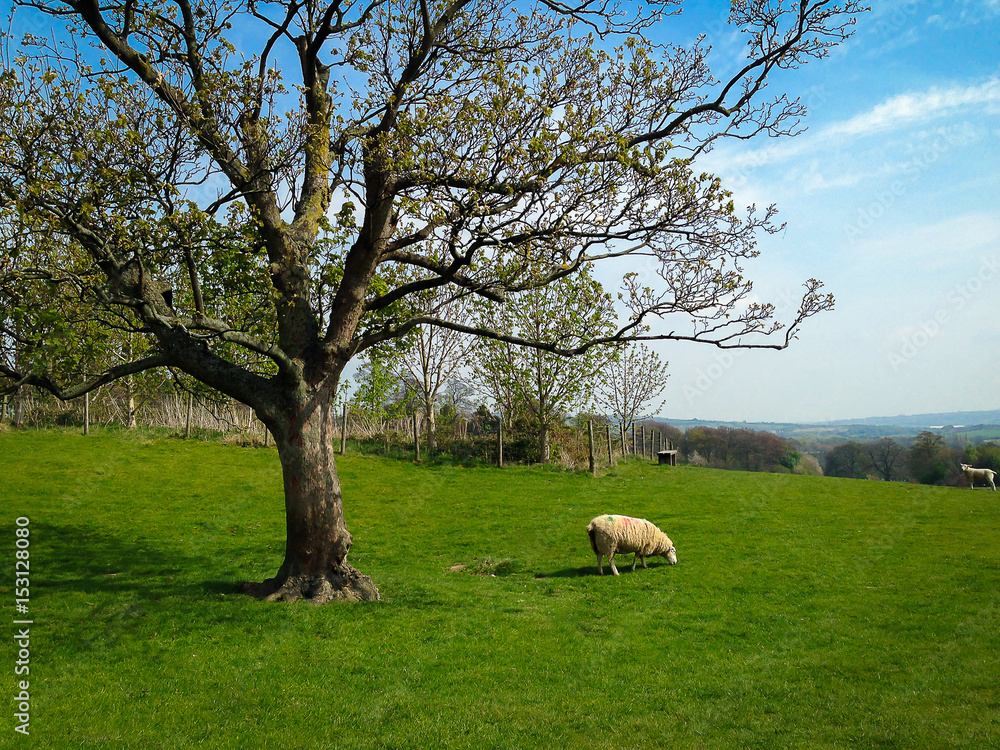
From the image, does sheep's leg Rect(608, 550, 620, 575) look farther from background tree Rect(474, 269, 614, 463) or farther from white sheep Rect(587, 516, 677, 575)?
background tree Rect(474, 269, 614, 463)

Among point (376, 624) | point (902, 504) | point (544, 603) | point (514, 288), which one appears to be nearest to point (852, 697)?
point (544, 603)

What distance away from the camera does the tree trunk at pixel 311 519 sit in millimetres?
11375

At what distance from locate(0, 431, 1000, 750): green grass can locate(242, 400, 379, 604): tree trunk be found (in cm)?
64

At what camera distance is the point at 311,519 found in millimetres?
11391

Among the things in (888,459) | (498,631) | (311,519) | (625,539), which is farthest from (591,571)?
(888,459)

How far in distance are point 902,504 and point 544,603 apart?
57.9ft

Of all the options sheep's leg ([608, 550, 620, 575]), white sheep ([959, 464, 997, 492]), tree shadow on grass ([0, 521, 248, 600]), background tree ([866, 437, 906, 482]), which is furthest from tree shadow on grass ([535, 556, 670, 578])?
background tree ([866, 437, 906, 482])

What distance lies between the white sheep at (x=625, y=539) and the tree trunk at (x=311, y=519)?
216 inches

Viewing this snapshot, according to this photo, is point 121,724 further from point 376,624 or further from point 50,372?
point 50,372

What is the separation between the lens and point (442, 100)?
34.4 feet

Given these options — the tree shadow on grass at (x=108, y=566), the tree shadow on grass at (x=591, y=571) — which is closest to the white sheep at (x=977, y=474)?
the tree shadow on grass at (x=591, y=571)

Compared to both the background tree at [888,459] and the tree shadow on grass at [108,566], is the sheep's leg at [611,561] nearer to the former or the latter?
the tree shadow on grass at [108,566]

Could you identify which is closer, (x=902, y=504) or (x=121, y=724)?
(x=121, y=724)

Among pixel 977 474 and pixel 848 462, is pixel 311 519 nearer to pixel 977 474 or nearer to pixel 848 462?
pixel 977 474
